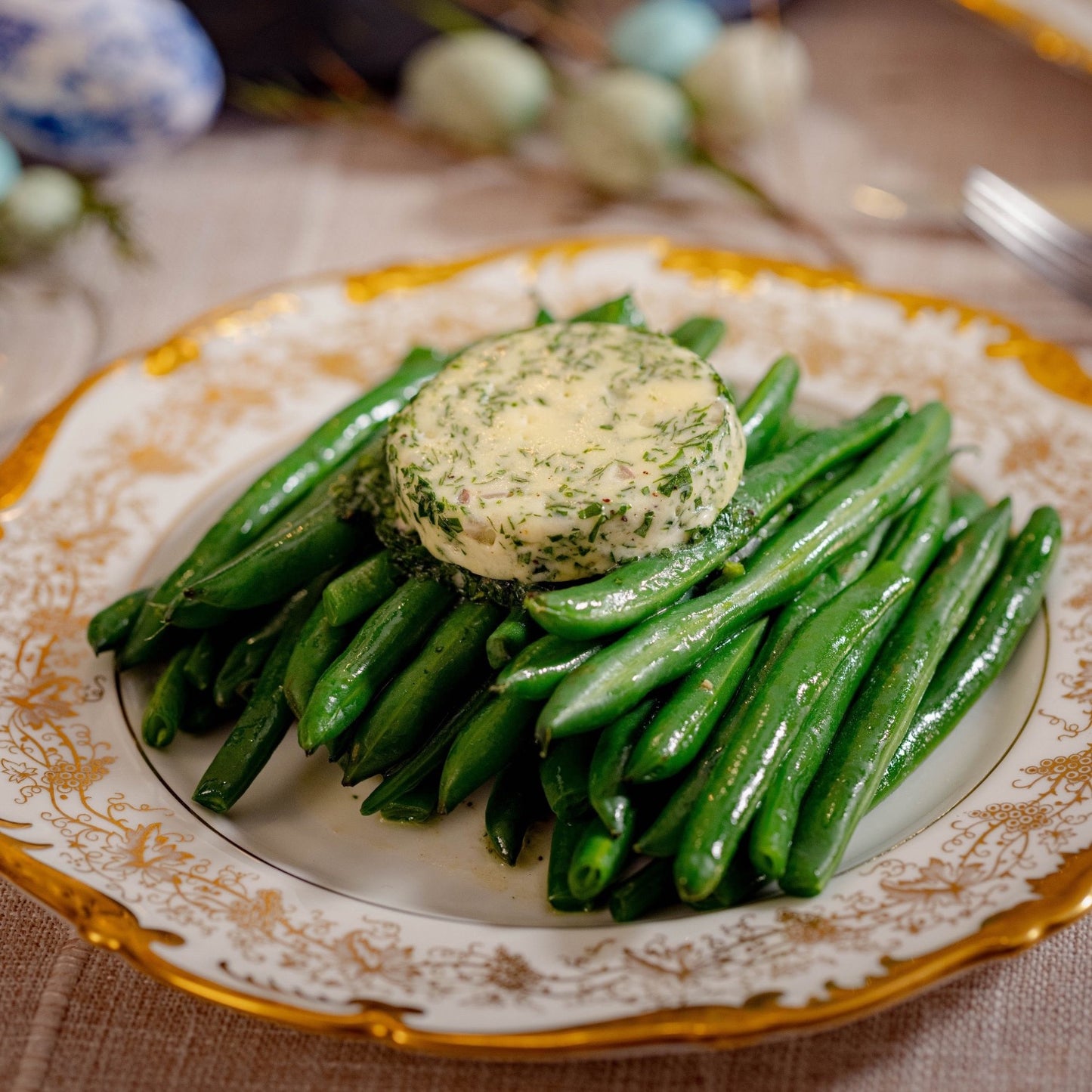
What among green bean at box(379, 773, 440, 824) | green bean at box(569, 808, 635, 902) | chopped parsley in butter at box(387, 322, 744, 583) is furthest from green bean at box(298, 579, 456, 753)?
green bean at box(569, 808, 635, 902)

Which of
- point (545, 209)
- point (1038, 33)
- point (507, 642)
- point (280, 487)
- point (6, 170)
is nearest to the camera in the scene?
point (507, 642)

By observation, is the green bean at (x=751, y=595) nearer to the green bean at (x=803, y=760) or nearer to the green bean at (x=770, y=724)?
the green bean at (x=770, y=724)

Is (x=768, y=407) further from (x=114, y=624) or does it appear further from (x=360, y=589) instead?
(x=114, y=624)

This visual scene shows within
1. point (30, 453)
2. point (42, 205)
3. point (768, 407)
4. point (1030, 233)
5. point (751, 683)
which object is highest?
point (1030, 233)

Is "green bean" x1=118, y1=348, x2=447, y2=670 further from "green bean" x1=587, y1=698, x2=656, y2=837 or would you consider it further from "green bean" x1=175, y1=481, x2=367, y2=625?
"green bean" x1=587, y1=698, x2=656, y2=837

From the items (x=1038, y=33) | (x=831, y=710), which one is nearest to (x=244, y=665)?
(x=831, y=710)

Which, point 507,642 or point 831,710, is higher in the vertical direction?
point 831,710

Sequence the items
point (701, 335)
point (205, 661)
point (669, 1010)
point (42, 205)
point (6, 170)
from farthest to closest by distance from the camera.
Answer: point (42, 205), point (6, 170), point (701, 335), point (205, 661), point (669, 1010)
